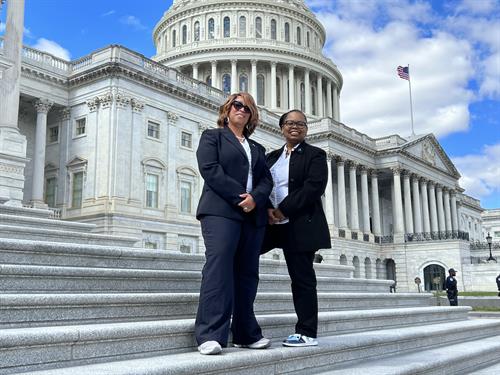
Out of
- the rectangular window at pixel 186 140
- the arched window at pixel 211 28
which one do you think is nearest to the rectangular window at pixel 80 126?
the rectangular window at pixel 186 140

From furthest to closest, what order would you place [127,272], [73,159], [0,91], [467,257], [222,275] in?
[467,257], [73,159], [0,91], [127,272], [222,275]

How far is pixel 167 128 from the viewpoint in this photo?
38688 mm

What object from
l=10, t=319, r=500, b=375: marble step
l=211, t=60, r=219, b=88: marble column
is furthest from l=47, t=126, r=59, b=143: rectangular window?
l=10, t=319, r=500, b=375: marble step

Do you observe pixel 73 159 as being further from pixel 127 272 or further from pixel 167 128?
pixel 127 272

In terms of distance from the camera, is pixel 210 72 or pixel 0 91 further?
pixel 210 72

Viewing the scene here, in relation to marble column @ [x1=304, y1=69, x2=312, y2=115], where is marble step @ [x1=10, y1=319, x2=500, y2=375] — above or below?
below

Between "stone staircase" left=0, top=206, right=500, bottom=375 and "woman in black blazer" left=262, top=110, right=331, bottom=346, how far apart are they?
370 millimetres

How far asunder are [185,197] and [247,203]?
115ft

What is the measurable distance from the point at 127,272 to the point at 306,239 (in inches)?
84.5

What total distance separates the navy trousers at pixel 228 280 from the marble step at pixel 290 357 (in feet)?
0.73

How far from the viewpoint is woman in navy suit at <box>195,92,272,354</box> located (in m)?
4.81

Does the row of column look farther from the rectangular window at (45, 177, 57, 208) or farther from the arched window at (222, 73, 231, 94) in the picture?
the rectangular window at (45, 177, 57, 208)

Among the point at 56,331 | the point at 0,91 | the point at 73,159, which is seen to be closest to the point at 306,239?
the point at 56,331

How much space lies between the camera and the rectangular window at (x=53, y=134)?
3795cm
